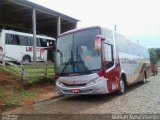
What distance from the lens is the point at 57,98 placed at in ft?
45.2

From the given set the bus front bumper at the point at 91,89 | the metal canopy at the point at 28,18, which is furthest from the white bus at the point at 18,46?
the bus front bumper at the point at 91,89

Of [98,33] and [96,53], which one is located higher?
[98,33]

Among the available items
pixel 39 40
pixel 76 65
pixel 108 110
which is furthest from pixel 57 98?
pixel 39 40

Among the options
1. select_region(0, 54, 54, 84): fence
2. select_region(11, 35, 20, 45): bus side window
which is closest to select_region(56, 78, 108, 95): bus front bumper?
select_region(0, 54, 54, 84): fence

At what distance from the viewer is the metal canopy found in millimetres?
24797

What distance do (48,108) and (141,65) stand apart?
10.3 metres

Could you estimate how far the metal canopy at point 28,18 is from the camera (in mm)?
24797

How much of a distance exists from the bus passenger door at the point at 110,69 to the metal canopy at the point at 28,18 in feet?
41.8

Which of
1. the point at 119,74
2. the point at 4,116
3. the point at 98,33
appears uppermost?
the point at 98,33

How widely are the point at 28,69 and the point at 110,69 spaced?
6.01m

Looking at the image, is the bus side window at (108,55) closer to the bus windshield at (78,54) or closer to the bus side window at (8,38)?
the bus windshield at (78,54)

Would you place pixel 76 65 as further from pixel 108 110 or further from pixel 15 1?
pixel 15 1

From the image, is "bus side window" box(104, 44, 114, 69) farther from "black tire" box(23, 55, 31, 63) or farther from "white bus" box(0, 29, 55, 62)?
"black tire" box(23, 55, 31, 63)

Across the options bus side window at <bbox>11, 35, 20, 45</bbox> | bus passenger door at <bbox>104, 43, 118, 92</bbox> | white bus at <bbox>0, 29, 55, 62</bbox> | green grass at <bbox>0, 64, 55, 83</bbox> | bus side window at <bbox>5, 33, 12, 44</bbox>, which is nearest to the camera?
bus passenger door at <bbox>104, 43, 118, 92</bbox>
